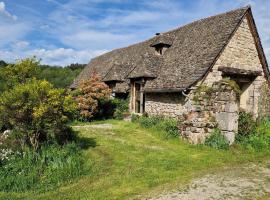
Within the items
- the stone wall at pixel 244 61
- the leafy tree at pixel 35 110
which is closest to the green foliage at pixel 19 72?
the leafy tree at pixel 35 110

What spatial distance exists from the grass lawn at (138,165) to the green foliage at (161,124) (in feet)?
1.78

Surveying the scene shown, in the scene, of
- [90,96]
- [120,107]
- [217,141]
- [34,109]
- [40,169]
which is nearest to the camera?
[40,169]

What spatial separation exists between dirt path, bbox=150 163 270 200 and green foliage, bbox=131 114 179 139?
550 centimetres

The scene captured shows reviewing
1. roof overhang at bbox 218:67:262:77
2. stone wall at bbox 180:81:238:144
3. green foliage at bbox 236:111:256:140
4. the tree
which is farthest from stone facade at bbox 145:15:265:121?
green foliage at bbox 236:111:256:140

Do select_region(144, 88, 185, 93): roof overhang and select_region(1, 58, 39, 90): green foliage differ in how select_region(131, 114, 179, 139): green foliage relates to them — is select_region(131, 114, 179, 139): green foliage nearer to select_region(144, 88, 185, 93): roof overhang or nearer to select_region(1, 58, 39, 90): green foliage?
select_region(144, 88, 185, 93): roof overhang

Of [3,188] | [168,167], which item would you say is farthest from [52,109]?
[168,167]

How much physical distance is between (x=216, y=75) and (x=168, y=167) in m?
8.82

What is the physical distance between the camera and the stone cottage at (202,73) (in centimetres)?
1353

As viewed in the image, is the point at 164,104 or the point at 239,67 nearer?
the point at 239,67

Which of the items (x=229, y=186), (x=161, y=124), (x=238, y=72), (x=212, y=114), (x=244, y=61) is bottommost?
(x=229, y=186)

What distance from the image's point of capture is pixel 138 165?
10.4 metres

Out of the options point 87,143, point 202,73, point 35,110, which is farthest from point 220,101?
point 35,110

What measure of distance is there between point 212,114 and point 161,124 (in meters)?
4.30

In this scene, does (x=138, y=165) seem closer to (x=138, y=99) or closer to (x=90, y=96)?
(x=138, y=99)
